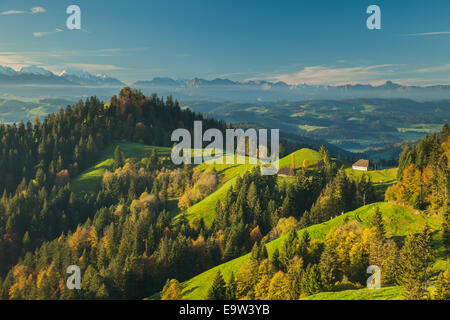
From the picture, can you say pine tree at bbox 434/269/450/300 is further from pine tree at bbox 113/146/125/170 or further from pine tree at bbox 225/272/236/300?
pine tree at bbox 113/146/125/170

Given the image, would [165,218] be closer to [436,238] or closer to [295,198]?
[295,198]

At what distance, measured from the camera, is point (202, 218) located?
120 meters

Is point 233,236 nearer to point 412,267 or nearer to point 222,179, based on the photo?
point 412,267

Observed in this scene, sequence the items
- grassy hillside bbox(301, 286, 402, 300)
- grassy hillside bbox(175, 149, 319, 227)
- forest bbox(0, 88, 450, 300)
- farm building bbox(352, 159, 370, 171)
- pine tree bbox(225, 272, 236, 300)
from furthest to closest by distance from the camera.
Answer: farm building bbox(352, 159, 370, 171) < grassy hillside bbox(175, 149, 319, 227) < pine tree bbox(225, 272, 236, 300) < forest bbox(0, 88, 450, 300) < grassy hillside bbox(301, 286, 402, 300)

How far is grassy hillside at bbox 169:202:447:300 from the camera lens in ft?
236

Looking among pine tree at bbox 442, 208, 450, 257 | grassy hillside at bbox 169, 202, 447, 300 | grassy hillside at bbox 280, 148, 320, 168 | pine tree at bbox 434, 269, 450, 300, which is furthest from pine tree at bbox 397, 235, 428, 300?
grassy hillside at bbox 280, 148, 320, 168

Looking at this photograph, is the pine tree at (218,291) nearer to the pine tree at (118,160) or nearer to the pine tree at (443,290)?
the pine tree at (443,290)

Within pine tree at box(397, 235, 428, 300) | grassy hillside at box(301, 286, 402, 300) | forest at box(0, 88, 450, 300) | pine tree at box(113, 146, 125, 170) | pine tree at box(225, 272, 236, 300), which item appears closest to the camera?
grassy hillside at box(301, 286, 402, 300)

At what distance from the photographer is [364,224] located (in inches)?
3004

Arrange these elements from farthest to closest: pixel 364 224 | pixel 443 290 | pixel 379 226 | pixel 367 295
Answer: pixel 364 224 < pixel 379 226 < pixel 367 295 < pixel 443 290

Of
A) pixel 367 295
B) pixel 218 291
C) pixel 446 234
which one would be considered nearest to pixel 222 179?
pixel 218 291

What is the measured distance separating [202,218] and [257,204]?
22646 mm
